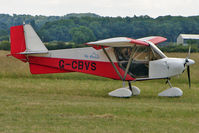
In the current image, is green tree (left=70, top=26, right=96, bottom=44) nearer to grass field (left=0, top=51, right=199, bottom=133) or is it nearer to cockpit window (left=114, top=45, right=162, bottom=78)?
grass field (left=0, top=51, right=199, bottom=133)

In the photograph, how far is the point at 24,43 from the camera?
618 inches

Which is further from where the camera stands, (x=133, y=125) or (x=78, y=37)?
(x=78, y=37)

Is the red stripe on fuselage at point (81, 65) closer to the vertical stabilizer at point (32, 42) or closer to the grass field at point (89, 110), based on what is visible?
the vertical stabilizer at point (32, 42)

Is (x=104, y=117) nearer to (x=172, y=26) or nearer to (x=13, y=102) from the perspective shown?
(x=13, y=102)

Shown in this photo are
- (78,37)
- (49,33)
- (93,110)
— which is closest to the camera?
(93,110)

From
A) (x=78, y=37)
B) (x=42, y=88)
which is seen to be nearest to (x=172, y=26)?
(x=78, y=37)

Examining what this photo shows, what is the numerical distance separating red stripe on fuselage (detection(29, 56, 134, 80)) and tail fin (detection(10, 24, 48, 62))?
326 mm

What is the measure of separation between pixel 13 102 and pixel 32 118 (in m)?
2.75

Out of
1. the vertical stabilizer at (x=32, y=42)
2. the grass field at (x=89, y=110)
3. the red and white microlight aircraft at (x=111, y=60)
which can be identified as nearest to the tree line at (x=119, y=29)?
the grass field at (x=89, y=110)

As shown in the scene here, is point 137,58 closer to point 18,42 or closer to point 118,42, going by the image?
point 118,42

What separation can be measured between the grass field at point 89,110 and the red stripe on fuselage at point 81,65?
0.90 meters

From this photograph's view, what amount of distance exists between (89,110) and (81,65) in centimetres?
452

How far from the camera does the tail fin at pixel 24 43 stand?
1568cm

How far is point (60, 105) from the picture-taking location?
38.9ft
